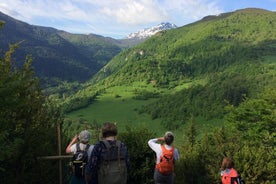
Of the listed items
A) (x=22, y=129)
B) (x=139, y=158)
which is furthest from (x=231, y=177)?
(x=22, y=129)

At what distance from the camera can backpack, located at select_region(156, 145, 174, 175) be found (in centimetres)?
Answer: 938

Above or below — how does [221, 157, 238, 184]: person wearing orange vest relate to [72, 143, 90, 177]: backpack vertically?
below

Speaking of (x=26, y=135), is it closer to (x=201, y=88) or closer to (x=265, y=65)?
(x=201, y=88)

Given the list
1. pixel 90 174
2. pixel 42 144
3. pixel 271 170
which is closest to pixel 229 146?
pixel 271 170

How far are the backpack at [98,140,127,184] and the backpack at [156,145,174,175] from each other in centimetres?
233

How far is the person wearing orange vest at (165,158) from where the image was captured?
9354 mm

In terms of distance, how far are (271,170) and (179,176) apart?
3.47m

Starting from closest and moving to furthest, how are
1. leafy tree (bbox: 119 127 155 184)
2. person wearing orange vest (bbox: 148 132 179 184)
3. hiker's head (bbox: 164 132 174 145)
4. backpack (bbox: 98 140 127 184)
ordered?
1. backpack (bbox: 98 140 127 184)
2. hiker's head (bbox: 164 132 174 145)
3. person wearing orange vest (bbox: 148 132 179 184)
4. leafy tree (bbox: 119 127 155 184)

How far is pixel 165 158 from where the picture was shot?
9.42 metres

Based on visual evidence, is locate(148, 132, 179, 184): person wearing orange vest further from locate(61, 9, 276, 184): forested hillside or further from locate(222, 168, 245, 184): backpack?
locate(61, 9, 276, 184): forested hillside

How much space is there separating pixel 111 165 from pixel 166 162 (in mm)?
2681

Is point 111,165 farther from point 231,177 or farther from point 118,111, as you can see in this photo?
point 118,111

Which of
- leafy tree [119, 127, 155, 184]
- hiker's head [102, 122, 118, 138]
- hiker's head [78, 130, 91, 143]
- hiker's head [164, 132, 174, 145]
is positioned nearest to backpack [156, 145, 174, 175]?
hiker's head [164, 132, 174, 145]

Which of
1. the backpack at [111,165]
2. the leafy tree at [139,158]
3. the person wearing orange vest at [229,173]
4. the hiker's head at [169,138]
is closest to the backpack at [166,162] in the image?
the hiker's head at [169,138]
